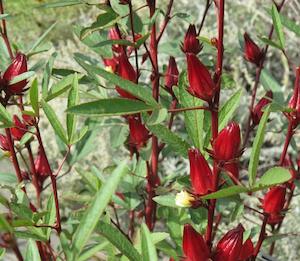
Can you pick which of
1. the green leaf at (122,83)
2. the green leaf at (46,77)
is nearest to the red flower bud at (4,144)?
the green leaf at (46,77)

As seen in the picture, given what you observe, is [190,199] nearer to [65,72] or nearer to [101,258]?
[65,72]

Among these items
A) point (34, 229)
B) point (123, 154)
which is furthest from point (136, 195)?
point (123, 154)

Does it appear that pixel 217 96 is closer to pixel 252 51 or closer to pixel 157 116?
pixel 157 116

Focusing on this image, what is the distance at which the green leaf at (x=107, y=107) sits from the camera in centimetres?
60

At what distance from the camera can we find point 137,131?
3.50ft

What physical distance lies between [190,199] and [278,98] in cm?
53

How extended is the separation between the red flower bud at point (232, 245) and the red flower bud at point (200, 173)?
0.05 m

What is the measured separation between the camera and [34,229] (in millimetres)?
825

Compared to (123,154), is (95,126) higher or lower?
higher

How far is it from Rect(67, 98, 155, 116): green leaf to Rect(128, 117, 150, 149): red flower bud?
0.41m

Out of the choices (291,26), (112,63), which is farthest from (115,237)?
(112,63)

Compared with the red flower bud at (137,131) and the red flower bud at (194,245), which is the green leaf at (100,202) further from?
the red flower bud at (137,131)

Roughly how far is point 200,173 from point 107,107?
0.15m

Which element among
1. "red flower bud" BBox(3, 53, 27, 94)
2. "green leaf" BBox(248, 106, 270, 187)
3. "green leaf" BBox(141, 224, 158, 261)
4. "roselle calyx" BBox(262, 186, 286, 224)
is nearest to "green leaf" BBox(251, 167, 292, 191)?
"green leaf" BBox(248, 106, 270, 187)
